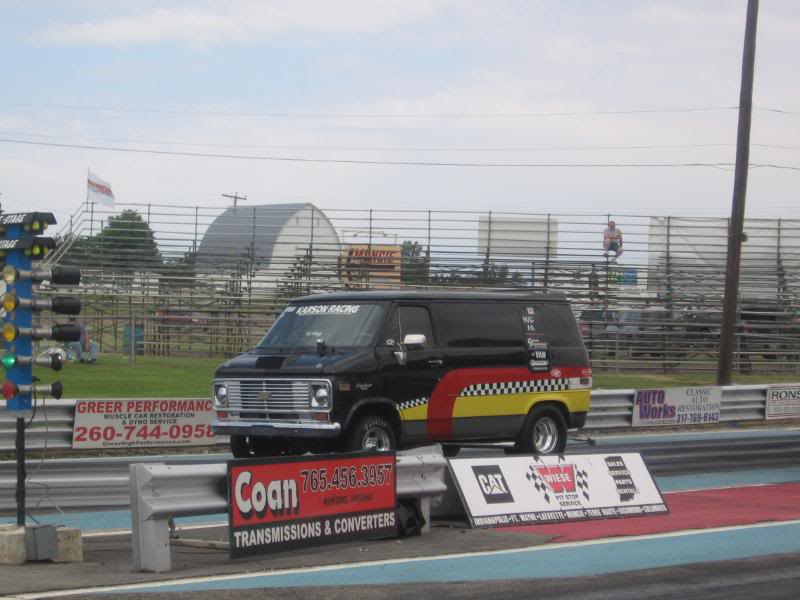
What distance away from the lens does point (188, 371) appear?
3169 cm

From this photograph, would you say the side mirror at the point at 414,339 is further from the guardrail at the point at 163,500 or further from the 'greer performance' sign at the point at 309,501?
the guardrail at the point at 163,500

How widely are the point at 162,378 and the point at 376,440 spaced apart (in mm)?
15528

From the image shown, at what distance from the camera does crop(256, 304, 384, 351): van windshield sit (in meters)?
14.7

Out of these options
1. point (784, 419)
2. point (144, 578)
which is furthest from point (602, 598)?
point (784, 419)

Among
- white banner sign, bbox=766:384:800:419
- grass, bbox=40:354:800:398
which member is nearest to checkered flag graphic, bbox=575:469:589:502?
grass, bbox=40:354:800:398

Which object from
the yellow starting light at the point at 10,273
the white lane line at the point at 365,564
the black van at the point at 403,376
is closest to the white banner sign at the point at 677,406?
the black van at the point at 403,376

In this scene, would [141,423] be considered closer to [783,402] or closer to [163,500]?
[163,500]

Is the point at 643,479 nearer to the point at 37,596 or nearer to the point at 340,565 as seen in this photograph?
the point at 340,565

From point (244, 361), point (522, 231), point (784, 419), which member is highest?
point (522, 231)

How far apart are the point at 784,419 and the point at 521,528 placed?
17.5 m

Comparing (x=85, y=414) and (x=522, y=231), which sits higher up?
(x=522, y=231)

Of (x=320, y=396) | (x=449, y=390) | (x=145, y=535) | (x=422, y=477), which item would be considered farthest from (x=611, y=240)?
(x=145, y=535)

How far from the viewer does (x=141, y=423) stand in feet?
61.9

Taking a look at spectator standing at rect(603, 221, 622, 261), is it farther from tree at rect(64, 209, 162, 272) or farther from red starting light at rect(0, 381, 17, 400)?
red starting light at rect(0, 381, 17, 400)
